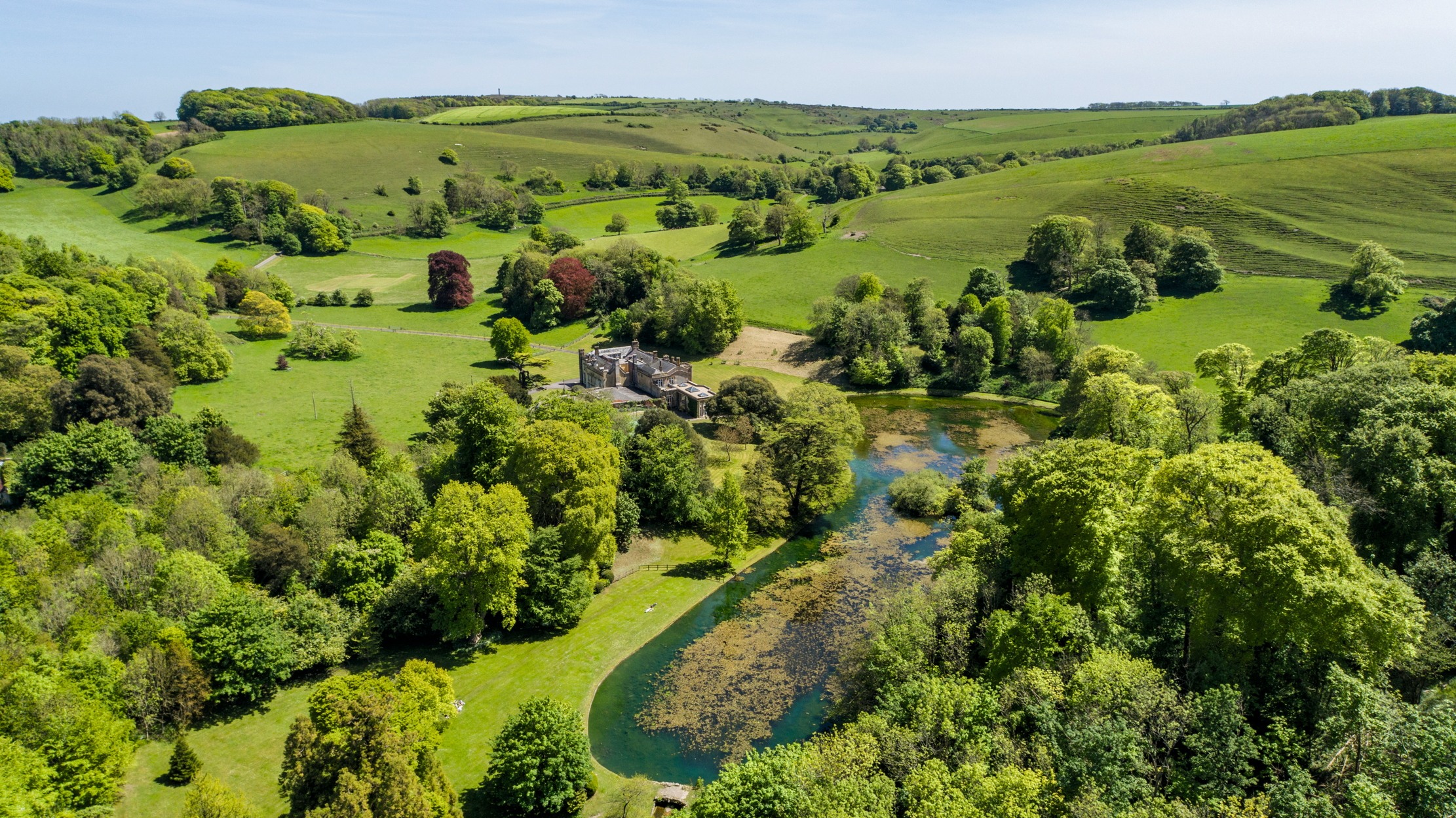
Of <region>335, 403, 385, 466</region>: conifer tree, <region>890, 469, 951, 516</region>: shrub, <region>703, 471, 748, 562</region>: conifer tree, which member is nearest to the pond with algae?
<region>890, 469, 951, 516</region>: shrub

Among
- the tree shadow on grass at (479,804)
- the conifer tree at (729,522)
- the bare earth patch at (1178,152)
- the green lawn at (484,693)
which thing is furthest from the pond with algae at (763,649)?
the bare earth patch at (1178,152)

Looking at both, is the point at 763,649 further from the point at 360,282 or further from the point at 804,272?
the point at 360,282

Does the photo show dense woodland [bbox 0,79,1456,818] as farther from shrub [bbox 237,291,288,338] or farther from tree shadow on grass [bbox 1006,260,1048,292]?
tree shadow on grass [bbox 1006,260,1048,292]

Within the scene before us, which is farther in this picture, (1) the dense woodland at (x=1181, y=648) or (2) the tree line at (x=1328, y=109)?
(2) the tree line at (x=1328, y=109)

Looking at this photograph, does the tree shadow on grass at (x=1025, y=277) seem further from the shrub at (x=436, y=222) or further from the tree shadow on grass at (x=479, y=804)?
the shrub at (x=436, y=222)

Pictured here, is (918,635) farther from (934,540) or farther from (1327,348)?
(1327,348)

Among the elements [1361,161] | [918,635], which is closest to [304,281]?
[918,635]

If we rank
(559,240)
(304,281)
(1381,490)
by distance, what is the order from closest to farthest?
1. (1381,490)
2. (304,281)
3. (559,240)
